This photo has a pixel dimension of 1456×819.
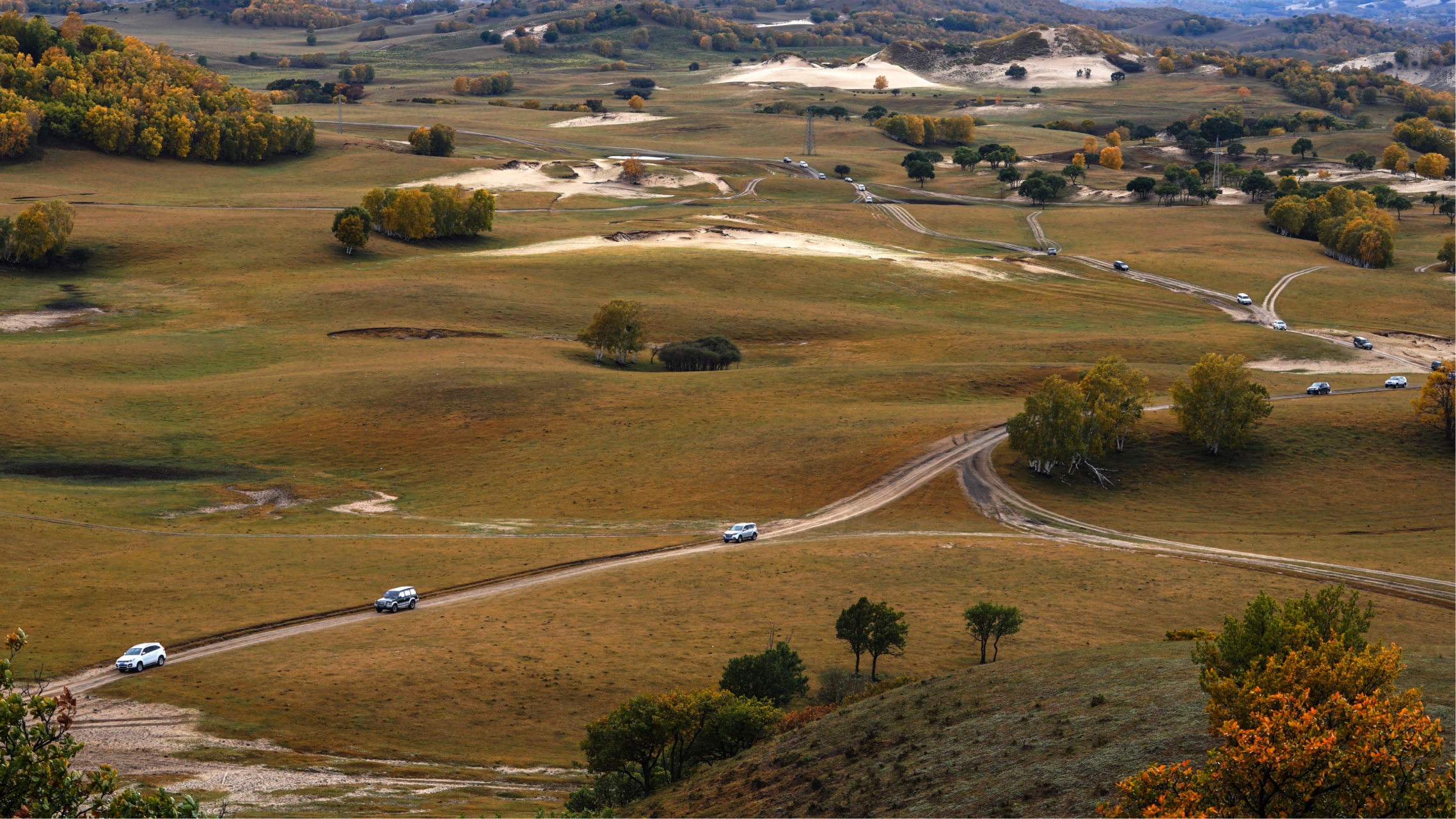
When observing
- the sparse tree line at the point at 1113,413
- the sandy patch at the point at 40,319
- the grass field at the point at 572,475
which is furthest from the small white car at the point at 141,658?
the sandy patch at the point at 40,319

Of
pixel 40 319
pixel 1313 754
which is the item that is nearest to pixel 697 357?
pixel 40 319

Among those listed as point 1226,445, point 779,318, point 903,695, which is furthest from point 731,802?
point 779,318

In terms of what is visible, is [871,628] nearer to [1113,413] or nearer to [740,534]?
[740,534]

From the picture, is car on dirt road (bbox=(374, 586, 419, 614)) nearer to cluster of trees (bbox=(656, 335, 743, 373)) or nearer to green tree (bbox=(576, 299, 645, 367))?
cluster of trees (bbox=(656, 335, 743, 373))

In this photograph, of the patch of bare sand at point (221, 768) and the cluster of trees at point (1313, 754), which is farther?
A: the patch of bare sand at point (221, 768)

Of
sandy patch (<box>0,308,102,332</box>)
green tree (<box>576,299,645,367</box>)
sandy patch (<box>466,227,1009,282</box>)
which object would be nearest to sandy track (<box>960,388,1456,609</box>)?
green tree (<box>576,299,645,367</box>)

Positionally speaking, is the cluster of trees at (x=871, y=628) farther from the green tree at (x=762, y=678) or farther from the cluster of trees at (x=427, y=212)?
the cluster of trees at (x=427, y=212)
